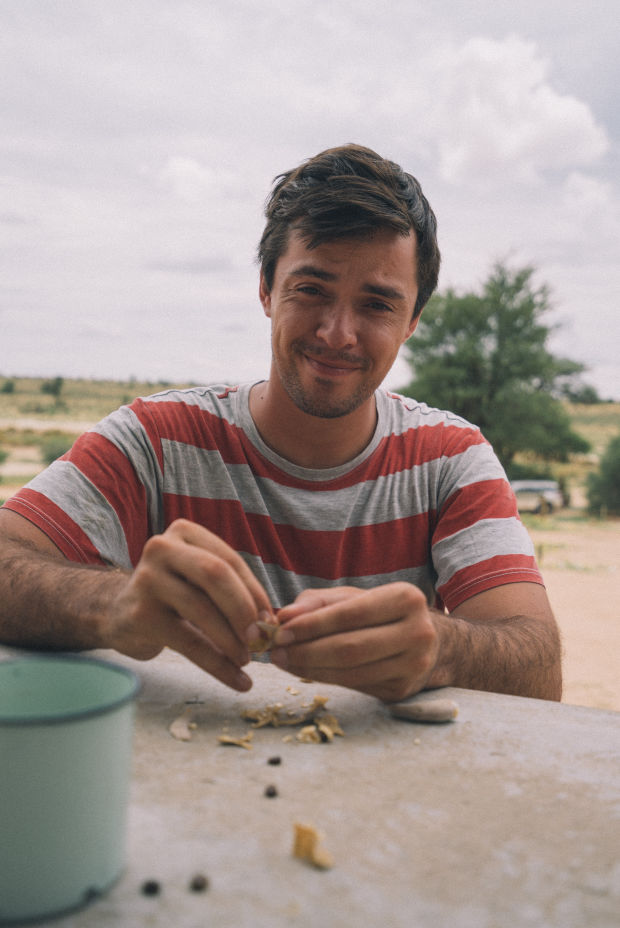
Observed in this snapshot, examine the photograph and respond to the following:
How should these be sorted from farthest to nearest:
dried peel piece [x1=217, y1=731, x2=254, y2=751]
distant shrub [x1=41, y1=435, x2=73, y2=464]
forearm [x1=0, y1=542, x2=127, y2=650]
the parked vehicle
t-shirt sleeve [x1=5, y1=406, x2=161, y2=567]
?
distant shrub [x1=41, y1=435, x2=73, y2=464] → the parked vehicle → t-shirt sleeve [x1=5, y1=406, x2=161, y2=567] → forearm [x1=0, y1=542, x2=127, y2=650] → dried peel piece [x1=217, y1=731, x2=254, y2=751]

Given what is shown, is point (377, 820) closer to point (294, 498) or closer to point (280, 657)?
point (280, 657)

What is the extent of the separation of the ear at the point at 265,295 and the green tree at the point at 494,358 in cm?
2003

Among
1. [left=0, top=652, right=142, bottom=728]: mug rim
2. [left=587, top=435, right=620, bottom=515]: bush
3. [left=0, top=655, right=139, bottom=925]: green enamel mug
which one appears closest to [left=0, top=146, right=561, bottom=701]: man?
[left=0, top=652, right=142, bottom=728]: mug rim

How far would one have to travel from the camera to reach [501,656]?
159cm

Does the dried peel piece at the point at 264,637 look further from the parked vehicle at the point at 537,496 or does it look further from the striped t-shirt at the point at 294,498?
the parked vehicle at the point at 537,496

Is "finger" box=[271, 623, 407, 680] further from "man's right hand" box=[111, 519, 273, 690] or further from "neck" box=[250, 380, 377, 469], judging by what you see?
"neck" box=[250, 380, 377, 469]

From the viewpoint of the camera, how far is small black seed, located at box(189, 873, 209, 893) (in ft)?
2.51

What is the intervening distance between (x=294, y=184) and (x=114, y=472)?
1.02 m

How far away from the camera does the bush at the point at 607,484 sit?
70.8 feet

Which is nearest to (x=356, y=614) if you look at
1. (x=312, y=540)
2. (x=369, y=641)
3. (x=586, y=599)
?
(x=369, y=641)

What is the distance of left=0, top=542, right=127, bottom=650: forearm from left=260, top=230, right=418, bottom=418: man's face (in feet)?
2.95

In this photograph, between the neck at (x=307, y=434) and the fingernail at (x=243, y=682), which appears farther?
the neck at (x=307, y=434)

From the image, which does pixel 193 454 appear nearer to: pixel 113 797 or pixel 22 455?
pixel 113 797

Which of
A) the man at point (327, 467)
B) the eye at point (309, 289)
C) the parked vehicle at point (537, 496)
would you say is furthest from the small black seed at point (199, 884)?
the parked vehicle at point (537, 496)
